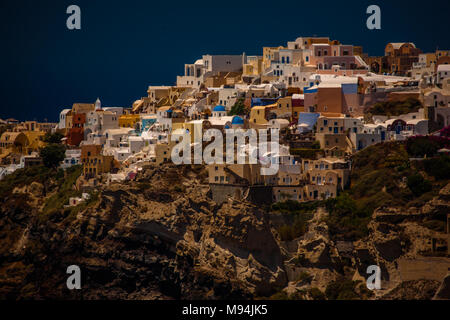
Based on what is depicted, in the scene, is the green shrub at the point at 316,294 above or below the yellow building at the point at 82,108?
below

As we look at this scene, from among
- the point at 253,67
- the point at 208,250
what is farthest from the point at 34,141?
the point at 208,250

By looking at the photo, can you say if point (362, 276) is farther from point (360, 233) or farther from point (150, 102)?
point (150, 102)

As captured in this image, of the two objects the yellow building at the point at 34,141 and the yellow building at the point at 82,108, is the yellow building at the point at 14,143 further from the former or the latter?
the yellow building at the point at 82,108

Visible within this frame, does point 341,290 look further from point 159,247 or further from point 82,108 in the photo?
point 82,108

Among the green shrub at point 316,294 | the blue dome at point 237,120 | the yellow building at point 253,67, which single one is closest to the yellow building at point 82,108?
the yellow building at point 253,67

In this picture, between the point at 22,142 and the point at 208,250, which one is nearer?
the point at 208,250

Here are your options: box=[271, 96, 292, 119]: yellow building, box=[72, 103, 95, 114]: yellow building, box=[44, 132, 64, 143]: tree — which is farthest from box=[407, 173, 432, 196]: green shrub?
box=[72, 103, 95, 114]: yellow building
